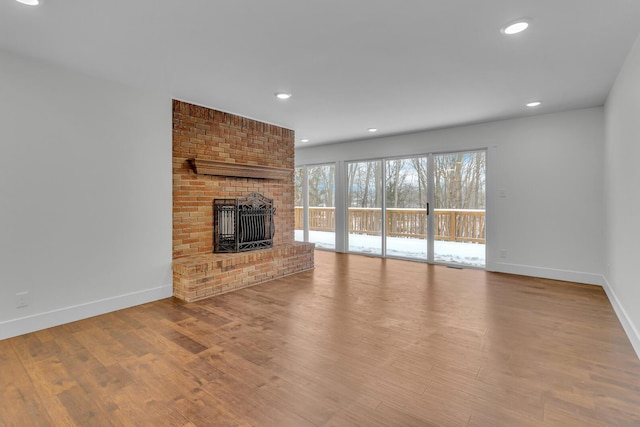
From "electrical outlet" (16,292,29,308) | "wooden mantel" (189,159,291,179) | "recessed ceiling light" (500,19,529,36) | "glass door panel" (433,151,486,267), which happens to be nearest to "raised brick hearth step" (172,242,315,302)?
"wooden mantel" (189,159,291,179)

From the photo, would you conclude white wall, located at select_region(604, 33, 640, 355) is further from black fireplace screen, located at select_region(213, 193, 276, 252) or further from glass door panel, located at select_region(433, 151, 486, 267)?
black fireplace screen, located at select_region(213, 193, 276, 252)

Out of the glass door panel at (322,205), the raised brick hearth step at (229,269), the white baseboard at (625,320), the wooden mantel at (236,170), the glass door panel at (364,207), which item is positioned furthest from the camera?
Answer: the glass door panel at (322,205)

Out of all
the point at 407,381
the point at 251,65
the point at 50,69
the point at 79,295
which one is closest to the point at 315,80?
the point at 251,65

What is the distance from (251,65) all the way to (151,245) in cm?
222

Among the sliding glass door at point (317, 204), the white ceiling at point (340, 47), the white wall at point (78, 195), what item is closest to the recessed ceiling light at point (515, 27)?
the white ceiling at point (340, 47)

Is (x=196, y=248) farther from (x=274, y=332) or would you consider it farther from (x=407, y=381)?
(x=407, y=381)

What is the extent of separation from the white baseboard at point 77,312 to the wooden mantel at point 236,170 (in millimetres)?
1466

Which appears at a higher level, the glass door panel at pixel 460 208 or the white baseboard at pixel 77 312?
the glass door panel at pixel 460 208

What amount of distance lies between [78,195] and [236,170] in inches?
71.8

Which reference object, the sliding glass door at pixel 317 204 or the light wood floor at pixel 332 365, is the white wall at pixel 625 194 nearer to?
the light wood floor at pixel 332 365

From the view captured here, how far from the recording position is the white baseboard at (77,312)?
8.80 feet

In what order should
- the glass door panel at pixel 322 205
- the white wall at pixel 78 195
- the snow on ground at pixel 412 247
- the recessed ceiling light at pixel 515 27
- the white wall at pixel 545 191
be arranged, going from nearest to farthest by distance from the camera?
the recessed ceiling light at pixel 515 27, the white wall at pixel 78 195, the white wall at pixel 545 191, the snow on ground at pixel 412 247, the glass door panel at pixel 322 205

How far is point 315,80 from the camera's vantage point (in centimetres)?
321

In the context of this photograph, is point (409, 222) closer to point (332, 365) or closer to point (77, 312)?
point (332, 365)
